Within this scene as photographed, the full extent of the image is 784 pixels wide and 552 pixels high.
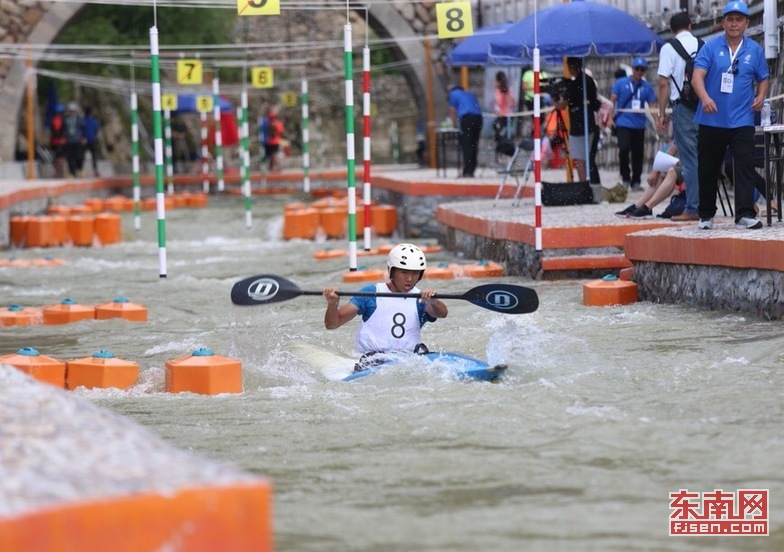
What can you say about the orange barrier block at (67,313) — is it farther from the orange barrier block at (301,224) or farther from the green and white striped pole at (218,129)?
the green and white striped pole at (218,129)

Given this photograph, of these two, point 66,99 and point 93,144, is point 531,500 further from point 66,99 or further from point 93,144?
point 66,99

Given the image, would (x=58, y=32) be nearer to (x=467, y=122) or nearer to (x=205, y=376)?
(x=467, y=122)

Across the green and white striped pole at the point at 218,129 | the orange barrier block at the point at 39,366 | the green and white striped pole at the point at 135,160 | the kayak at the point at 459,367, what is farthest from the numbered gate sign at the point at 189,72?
the kayak at the point at 459,367

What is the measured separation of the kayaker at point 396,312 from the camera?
25.2 ft

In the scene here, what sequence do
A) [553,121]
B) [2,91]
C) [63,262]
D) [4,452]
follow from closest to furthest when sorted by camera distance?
[4,452]
[63,262]
[553,121]
[2,91]

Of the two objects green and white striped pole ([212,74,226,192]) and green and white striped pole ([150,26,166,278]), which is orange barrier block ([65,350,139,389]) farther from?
green and white striped pole ([212,74,226,192])

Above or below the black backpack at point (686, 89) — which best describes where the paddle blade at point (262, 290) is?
below

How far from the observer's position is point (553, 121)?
1748 centimetres

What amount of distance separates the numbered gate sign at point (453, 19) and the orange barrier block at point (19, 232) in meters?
7.27

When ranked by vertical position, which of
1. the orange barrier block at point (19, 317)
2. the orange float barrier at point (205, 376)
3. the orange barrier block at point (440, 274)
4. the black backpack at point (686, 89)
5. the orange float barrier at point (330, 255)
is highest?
the black backpack at point (686, 89)

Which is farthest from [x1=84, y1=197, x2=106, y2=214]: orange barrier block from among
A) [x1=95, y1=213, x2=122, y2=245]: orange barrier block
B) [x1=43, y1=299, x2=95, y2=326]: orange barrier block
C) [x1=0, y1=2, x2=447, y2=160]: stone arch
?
[x1=43, y1=299, x2=95, y2=326]: orange barrier block

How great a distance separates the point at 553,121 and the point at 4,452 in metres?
14.0

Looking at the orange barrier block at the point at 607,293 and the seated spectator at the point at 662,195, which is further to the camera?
the seated spectator at the point at 662,195

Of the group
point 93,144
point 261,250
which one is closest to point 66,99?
point 93,144
